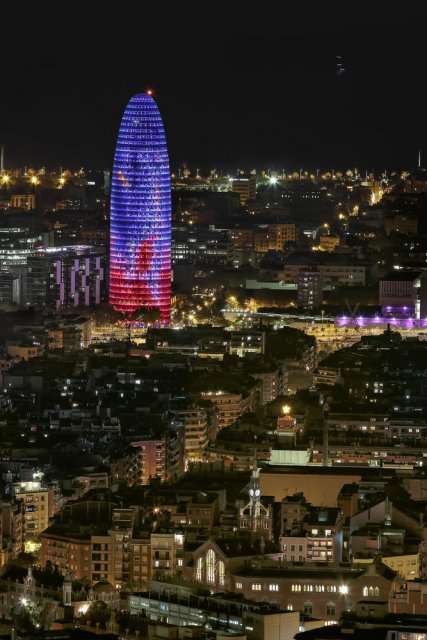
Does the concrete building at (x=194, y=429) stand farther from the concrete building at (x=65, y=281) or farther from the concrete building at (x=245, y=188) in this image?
the concrete building at (x=245, y=188)

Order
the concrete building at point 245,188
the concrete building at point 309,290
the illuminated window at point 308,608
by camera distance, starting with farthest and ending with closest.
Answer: the concrete building at point 245,188
the concrete building at point 309,290
the illuminated window at point 308,608

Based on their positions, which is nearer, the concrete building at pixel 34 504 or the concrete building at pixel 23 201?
the concrete building at pixel 34 504

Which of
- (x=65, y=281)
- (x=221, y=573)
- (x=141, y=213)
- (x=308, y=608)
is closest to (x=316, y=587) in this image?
(x=308, y=608)

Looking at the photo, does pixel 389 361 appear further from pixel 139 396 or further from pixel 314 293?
pixel 314 293

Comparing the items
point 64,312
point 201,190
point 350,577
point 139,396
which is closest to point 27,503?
point 350,577

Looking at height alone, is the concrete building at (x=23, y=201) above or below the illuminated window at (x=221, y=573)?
above

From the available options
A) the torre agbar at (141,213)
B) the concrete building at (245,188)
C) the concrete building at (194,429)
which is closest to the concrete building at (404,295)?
the torre agbar at (141,213)

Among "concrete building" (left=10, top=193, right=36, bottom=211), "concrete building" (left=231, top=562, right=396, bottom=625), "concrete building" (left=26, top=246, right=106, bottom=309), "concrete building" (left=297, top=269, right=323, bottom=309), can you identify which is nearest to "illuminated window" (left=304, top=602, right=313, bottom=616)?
"concrete building" (left=231, top=562, right=396, bottom=625)

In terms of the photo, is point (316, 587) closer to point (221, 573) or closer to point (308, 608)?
point (308, 608)

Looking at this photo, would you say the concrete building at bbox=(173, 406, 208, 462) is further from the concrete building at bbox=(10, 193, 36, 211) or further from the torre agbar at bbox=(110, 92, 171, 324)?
the concrete building at bbox=(10, 193, 36, 211)

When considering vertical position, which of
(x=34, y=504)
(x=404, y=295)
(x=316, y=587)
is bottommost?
(x=34, y=504)
